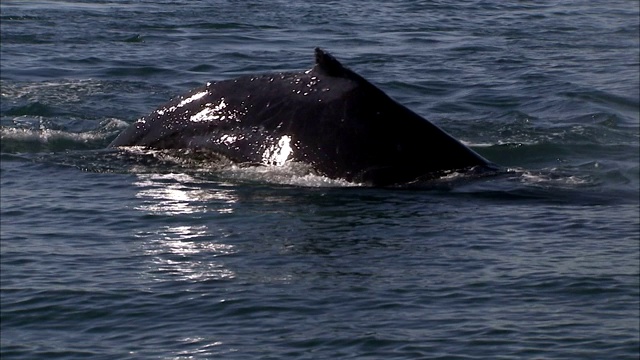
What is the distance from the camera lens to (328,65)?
11.3 meters

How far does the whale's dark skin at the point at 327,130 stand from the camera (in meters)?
11.0

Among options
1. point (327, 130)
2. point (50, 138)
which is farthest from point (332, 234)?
point (50, 138)

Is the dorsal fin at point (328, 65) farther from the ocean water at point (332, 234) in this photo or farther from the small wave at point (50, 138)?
the small wave at point (50, 138)

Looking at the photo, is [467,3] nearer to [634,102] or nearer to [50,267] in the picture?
[634,102]

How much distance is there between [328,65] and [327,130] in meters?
0.53

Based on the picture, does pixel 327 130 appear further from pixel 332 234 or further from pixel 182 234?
pixel 182 234

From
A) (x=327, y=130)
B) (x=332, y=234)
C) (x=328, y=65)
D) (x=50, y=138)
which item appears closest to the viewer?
(x=332, y=234)

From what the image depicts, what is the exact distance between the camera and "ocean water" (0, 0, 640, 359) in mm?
7418

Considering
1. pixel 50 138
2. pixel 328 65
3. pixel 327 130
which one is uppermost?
pixel 328 65

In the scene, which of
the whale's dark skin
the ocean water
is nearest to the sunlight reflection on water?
the ocean water

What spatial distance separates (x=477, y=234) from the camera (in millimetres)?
9594

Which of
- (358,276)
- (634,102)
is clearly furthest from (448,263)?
(634,102)

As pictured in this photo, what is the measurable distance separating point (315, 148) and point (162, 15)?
1357 centimetres

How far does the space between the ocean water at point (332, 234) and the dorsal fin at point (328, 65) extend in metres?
0.81
